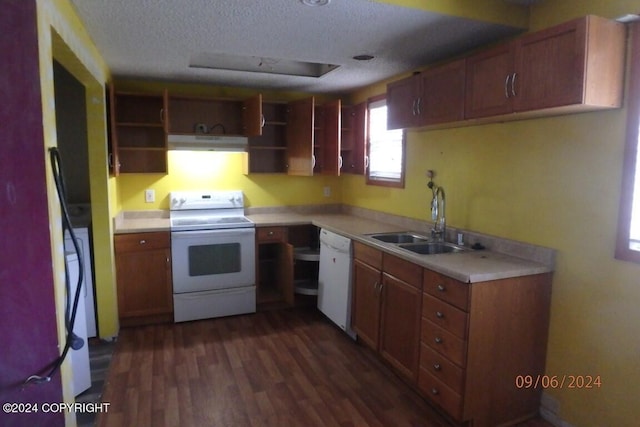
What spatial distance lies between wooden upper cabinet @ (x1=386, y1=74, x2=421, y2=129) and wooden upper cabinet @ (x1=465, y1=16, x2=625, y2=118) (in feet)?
2.25

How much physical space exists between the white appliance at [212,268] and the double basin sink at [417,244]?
1.29m

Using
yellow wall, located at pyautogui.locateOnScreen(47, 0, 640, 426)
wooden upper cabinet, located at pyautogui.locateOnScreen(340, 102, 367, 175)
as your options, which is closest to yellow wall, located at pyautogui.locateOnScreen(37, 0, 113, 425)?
yellow wall, located at pyautogui.locateOnScreen(47, 0, 640, 426)

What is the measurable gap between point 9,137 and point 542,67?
2.20 metres

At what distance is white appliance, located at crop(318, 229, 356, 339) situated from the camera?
10.8 feet

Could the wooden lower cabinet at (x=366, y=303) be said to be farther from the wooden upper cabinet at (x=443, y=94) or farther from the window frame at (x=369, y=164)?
the wooden upper cabinet at (x=443, y=94)

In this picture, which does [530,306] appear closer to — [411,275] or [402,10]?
[411,275]

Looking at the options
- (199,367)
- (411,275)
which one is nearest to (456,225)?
(411,275)

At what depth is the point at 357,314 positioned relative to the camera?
3.19 metres

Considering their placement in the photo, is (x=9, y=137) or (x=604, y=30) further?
(x=604, y=30)

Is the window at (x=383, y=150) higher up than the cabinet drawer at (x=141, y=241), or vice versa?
the window at (x=383, y=150)

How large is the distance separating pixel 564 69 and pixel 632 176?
577mm

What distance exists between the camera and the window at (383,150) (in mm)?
3631
